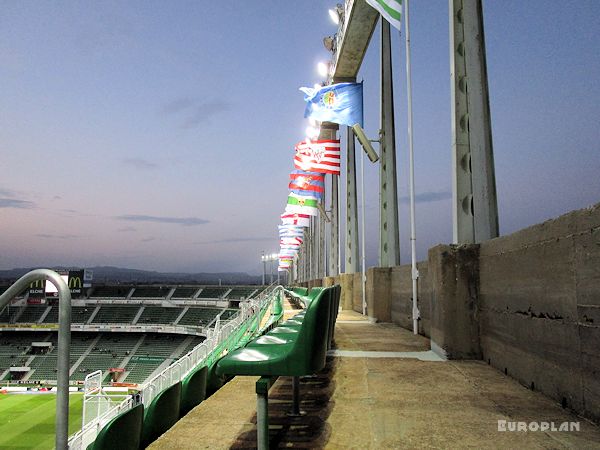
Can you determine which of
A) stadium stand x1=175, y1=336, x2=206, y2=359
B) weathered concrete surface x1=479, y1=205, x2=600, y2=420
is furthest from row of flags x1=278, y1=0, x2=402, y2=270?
stadium stand x1=175, y1=336, x2=206, y2=359

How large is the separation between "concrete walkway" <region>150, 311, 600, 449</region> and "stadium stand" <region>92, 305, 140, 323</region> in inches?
2284

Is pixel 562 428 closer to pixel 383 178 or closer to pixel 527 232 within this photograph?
pixel 527 232

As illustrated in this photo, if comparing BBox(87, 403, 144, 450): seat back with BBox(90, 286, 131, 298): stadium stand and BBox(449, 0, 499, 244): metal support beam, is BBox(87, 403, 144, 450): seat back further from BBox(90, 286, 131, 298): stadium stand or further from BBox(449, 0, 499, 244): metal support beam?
BBox(90, 286, 131, 298): stadium stand

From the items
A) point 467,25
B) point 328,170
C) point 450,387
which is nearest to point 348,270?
point 328,170

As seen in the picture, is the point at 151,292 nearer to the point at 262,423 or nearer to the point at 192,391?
the point at 192,391

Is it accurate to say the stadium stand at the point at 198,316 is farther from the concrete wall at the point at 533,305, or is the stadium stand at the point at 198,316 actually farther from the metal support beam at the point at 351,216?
the concrete wall at the point at 533,305

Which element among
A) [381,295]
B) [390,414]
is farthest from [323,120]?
[390,414]

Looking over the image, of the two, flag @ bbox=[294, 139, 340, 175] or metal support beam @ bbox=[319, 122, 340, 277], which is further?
metal support beam @ bbox=[319, 122, 340, 277]

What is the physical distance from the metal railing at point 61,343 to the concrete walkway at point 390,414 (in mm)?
951

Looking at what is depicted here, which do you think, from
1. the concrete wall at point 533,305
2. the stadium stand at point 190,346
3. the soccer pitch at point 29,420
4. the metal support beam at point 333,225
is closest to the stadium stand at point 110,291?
the stadium stand at point 190,346

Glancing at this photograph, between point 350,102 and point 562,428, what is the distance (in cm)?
1127

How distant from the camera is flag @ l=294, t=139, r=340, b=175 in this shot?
1602 centimetres

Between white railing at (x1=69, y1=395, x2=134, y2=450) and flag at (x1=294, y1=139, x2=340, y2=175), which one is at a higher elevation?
flag at (x1=294, y1=139, x2=340, y2=175)

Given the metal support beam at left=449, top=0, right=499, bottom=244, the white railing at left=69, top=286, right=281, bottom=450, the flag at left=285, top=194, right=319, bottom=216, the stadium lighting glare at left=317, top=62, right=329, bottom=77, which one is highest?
the stadium lighting glare at left=317, top=62, right=329, bottom=77
